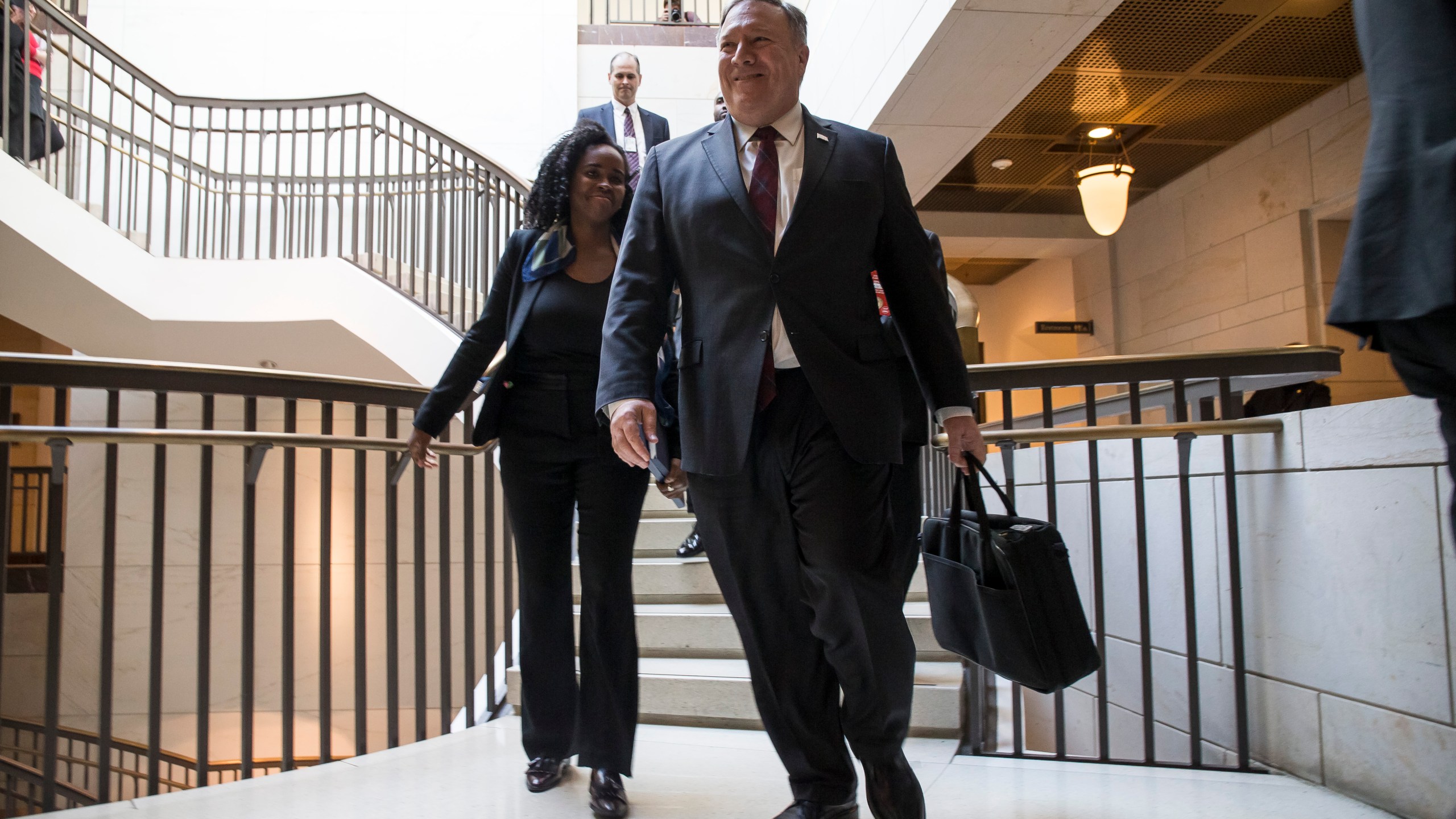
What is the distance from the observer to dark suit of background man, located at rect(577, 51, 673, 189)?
4277 millimetres

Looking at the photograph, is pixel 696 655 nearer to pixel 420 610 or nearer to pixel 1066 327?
pixel 420 610

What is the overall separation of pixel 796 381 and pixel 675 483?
0.47 m

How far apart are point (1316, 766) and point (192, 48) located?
9936 millimetres

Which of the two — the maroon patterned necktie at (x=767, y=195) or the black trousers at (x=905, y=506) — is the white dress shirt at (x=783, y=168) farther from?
the black trousers at (x=905, y=506)

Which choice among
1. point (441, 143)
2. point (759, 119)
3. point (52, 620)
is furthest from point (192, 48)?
point (759, 119)

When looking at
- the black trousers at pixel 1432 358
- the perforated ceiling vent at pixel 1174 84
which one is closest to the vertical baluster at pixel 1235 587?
the black trousers at pixel 1432 358

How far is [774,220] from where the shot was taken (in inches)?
65.4

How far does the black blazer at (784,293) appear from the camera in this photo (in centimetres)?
159

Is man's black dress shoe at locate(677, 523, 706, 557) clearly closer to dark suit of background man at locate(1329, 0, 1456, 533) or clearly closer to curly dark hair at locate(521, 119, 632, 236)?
curly dark hair at locate(521, 119, 632, 236)

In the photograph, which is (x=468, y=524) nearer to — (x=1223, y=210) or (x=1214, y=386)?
(x=1214, y=386)

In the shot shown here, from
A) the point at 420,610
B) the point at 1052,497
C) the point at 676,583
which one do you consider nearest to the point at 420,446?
the point at 420,610

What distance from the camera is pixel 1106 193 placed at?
20.7 feet

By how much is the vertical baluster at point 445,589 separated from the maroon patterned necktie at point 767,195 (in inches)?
55.2

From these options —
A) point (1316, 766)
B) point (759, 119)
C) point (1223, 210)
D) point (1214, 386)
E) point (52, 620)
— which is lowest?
point (1316, 766)
